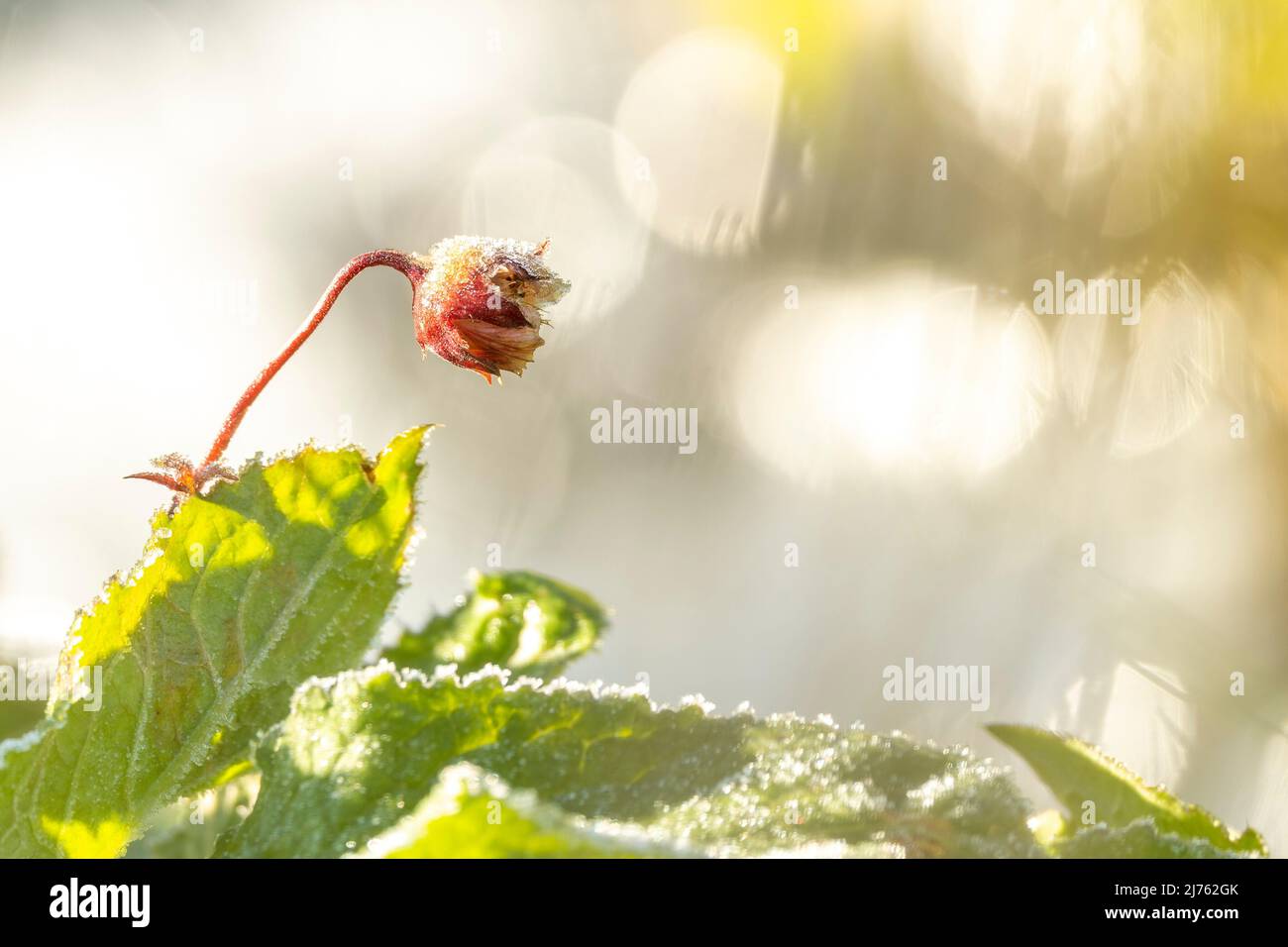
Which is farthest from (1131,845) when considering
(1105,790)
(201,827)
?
(201,827)

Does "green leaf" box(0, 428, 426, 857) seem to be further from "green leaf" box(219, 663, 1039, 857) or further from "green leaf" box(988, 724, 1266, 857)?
"green leaf" box(988, 724, 1266, 857)

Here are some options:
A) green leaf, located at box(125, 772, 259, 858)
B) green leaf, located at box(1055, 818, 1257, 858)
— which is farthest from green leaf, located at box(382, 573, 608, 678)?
green leaf, located at box(1055, 818, 1257, 858)

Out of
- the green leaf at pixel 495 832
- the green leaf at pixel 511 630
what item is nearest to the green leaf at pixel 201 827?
the green leaf at pixel 511 630

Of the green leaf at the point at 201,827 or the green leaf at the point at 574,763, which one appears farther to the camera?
the green leaf at the point at 201,827

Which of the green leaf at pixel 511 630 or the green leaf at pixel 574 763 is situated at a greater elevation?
the green leaf at pixel 511 630

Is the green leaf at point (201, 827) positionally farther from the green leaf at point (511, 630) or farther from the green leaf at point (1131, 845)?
the green leaf at point (1131, 845)
